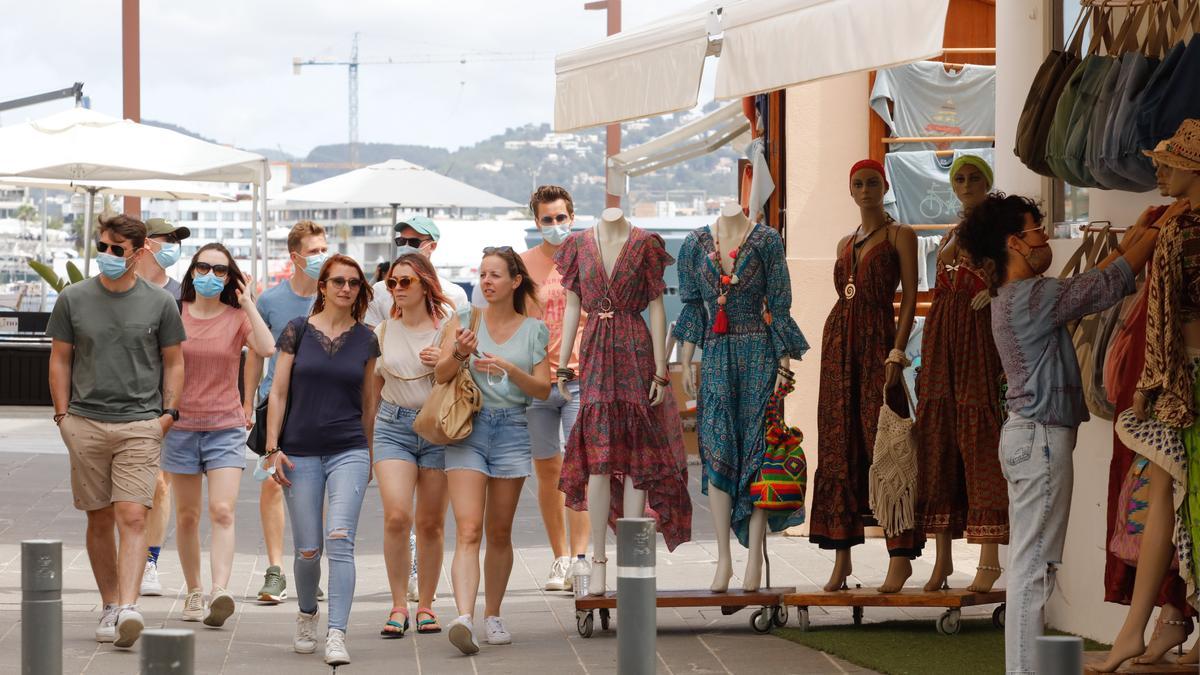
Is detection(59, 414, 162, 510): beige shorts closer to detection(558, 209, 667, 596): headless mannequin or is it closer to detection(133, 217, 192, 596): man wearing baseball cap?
detection(133, 217, 192, 596): man wearing baseball cap

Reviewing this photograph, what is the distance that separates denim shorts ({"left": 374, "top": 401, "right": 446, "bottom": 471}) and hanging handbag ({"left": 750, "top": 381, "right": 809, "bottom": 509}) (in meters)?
1.50

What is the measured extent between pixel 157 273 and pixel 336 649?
2.93 meters

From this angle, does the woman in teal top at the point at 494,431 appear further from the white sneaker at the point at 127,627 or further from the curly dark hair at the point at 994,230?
the curly dark hair at the point at 994,230

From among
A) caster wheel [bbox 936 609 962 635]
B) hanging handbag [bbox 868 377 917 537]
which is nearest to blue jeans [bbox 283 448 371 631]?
hanging handbag [bbox 868 377 917 537]

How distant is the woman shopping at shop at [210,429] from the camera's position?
8727mm

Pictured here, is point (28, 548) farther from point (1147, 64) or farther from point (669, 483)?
point (1147, 64)

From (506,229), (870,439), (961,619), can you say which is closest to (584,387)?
(870,439)

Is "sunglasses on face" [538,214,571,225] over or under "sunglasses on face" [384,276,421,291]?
over

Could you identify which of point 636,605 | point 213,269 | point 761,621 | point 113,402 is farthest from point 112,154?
point 636,605

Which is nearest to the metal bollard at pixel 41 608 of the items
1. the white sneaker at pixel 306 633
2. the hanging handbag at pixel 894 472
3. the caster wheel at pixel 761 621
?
the white sneaker at pixel 306 633

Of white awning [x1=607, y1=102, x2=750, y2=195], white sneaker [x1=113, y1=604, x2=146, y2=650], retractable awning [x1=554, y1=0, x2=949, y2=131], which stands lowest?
white sneaker [x1=113, y1=604, x2=146, y2=650]

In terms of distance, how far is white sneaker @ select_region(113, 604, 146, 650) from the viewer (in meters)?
7.76

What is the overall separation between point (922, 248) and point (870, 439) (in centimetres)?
365

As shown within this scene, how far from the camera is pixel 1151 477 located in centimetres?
617
